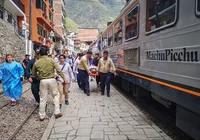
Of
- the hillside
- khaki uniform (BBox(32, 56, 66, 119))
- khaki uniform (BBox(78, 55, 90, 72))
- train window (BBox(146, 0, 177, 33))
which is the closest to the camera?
train window (BBox(146, 0, 177, 33))

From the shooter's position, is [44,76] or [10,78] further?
[10,78]

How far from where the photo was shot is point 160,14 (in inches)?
175

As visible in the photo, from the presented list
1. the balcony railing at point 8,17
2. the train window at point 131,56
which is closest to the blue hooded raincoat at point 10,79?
the train window at point 131,56

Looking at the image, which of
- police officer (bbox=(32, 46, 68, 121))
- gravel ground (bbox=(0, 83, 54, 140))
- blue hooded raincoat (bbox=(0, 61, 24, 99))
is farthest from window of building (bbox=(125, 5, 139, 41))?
blue hooded raincoat (bbox=(0, 61, 24, 99))

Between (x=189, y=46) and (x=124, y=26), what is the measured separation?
5.05 meters

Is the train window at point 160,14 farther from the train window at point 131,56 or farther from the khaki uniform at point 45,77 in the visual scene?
the khaki uniform at point 45,77

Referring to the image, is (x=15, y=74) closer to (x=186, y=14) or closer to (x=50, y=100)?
(x=50, y=100)

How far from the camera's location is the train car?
3141 mm

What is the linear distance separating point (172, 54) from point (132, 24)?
10.7ft

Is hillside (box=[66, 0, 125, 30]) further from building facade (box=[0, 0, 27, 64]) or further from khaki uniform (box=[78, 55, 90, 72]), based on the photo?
khaki uniform (box=[78, 55, 90, 72])

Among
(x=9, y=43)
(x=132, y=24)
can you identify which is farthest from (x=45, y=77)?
(x=9, y=43)

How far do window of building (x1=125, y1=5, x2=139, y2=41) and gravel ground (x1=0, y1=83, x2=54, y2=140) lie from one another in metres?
3.20

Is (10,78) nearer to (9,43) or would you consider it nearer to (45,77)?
(45,77)

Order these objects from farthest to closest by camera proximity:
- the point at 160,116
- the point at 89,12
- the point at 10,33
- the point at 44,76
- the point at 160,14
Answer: the point at 89,12 → the point at 10,33 → the point at 160,116 → the point at 44,76 → the point at 160,14
